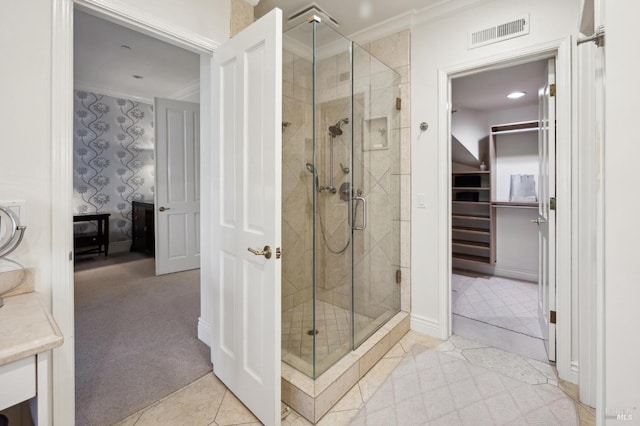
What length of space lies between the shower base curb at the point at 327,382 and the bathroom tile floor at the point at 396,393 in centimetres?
4

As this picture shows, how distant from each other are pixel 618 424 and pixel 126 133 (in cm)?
629

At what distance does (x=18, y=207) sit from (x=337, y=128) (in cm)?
177

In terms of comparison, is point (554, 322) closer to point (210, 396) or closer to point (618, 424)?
point (618, 424)

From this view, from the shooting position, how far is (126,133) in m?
5.09

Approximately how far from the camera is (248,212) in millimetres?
1568

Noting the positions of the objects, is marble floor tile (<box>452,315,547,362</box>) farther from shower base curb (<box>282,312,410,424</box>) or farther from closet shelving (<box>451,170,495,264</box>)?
closet shelving (<box>451,170,495,264</box>)

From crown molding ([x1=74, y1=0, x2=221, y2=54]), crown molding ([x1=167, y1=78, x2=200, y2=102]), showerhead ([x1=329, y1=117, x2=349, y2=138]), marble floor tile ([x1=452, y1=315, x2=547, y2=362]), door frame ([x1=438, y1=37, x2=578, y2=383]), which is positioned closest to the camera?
crown molding ([x1=74, y1=0, x2=221, y2=54])

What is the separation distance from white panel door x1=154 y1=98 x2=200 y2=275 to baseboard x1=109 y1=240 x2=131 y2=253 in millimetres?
1763

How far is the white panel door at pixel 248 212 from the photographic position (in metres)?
1.39

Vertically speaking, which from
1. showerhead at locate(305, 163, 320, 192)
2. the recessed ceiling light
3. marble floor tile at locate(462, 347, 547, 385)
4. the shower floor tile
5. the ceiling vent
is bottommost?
marble floor tile at locate(462, 347, 547, 385)

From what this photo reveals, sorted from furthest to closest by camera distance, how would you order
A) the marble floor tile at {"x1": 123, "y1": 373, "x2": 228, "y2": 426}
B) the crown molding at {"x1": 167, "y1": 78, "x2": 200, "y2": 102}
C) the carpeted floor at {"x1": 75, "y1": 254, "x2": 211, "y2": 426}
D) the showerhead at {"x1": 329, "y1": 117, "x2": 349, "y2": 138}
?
1. the crown molding at {"x1": 167, "y1": 78, "x2": 200, "y2": 102}
2. the showerhead at {"x1": 329, "y1": 117, "x2": 349, "y2": 138}
3. the carpeted floor at {"x1": 75, "y1": 254, "x2": 211, "y2": 426}
4. the marble floor tile at {"x1": 123, "y1": 373, "x2": 228, "y2": 426}

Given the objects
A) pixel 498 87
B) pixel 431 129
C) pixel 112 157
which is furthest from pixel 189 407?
pixel 112 157

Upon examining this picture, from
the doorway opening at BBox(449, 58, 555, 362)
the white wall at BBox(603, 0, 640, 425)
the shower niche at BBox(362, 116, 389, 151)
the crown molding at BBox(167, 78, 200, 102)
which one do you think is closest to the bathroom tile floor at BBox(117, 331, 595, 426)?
the doorway opening at BBox(449, 58, 555, 362)
